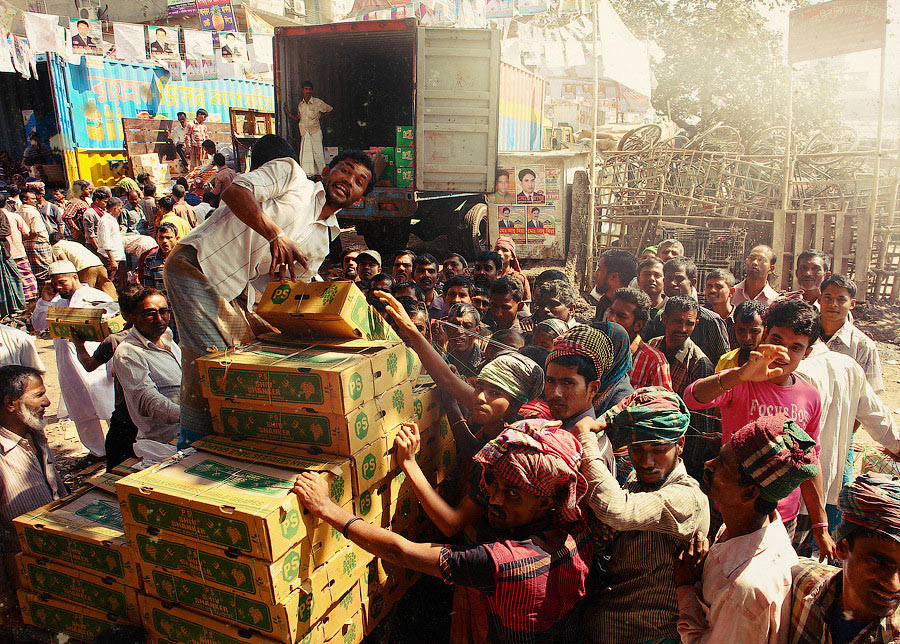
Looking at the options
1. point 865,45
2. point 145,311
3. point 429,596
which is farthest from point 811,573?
point 865,45

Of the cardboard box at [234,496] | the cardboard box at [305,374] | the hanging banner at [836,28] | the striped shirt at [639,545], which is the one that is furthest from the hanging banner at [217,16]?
the striped shirt at [639,545]

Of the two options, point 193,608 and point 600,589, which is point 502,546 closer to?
point 600,589

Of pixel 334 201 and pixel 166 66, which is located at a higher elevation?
pixel 166 66

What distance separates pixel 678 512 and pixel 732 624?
0.32 meters

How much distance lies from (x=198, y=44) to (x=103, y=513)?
64.8 ft

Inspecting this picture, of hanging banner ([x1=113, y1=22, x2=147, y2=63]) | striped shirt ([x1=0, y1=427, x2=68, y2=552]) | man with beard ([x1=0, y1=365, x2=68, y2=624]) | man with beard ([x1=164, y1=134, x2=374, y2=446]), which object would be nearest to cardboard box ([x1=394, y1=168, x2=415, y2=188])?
man with beard ([x1=164, y1=134, x2=374, y2=446])

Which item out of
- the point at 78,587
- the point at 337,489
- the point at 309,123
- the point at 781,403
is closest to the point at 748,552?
the point at 781,403

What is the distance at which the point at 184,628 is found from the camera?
2.09m

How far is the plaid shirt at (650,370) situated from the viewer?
306cm

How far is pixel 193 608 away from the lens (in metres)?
2.06

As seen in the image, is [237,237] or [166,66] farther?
[166,66]

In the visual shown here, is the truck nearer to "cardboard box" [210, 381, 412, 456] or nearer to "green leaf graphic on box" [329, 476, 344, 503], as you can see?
"cardboard box" [210, 381, 412, 456]

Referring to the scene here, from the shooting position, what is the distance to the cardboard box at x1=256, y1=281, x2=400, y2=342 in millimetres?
2301

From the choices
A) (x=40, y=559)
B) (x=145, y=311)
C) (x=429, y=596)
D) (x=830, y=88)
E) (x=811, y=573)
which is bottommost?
(x=429, y=596)
